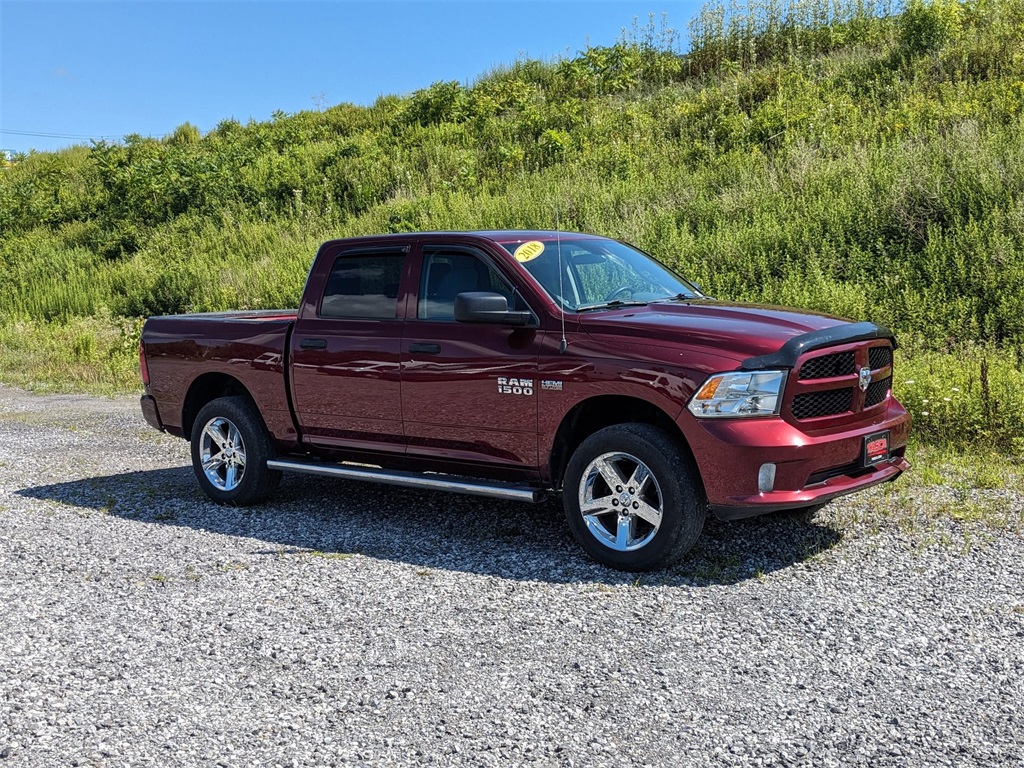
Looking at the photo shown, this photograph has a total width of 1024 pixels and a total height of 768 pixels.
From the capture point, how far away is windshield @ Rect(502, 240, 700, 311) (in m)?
6.37

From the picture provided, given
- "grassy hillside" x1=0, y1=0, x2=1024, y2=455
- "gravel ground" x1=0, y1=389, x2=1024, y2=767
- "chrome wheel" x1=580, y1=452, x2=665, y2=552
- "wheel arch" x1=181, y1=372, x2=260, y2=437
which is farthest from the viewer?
"grassy hillside" x1=0, y1=0, x2=1024, y2=455

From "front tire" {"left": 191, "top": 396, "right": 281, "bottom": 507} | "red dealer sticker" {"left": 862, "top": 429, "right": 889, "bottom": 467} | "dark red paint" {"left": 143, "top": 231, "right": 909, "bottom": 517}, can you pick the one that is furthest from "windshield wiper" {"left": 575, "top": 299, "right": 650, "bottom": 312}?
"front tire" {"left": 191, "top": 396, "right": 281, "bottom": 507}

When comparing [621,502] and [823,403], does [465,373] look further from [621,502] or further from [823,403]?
[823,403]

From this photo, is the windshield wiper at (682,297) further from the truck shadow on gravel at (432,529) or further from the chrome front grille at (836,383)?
the truck shadow on gravel at (432,529)

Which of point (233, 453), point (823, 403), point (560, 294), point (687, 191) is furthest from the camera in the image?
point (687, 191)

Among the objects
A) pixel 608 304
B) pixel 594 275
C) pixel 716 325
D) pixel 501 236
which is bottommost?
pixel 716 325

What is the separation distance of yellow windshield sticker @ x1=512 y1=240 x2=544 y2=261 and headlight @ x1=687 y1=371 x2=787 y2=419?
1.64 meters

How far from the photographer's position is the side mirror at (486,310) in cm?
601

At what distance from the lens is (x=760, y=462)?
5355 millimetres

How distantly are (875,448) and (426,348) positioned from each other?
Answer: 2822mm

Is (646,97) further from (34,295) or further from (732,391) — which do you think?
(732,391)

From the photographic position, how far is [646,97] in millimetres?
24156

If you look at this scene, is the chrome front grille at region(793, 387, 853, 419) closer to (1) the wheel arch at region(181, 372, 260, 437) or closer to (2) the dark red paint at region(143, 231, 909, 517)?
(2) the dark red paint at region(143, 231, 909, 517)

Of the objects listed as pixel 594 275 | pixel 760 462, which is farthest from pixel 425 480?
pixel 760 462
